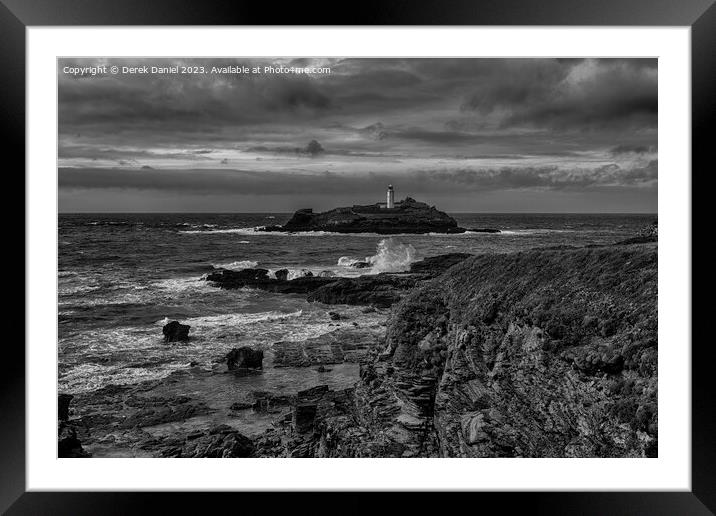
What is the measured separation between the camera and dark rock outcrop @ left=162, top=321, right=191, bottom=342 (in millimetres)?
7980

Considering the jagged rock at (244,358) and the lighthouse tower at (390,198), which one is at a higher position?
the lighthouse tower at (390,198)

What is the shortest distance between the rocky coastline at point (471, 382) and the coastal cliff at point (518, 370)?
0.6 inches

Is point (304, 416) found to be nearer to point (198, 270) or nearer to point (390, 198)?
point (390, 198)

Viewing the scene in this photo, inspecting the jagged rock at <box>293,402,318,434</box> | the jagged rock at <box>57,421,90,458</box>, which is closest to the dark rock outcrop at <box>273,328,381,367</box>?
the jagged rock at <box>293,402,318,434</box>

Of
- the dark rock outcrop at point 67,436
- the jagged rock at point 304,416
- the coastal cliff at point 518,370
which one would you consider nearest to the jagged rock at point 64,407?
the dark rock outcrop at point 67,436

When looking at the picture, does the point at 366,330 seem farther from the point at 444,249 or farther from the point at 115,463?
the point at 115,463

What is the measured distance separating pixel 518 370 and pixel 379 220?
3.78m

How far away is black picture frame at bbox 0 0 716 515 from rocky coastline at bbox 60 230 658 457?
113 centimetres

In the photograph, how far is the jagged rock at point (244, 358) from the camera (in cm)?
776

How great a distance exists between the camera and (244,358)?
308 inches

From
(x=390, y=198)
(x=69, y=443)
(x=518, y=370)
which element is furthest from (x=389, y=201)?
(x=69, y=443)

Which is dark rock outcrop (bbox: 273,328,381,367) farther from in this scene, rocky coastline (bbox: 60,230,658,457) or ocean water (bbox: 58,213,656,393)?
ocean water (bbox: 58,213,656,393)

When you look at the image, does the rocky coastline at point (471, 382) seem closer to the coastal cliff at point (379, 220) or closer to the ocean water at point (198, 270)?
the ocean water at point (198, 270)
